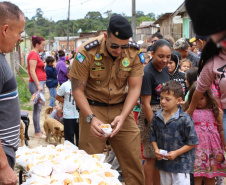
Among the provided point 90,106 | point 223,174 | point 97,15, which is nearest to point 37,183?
point 90,106

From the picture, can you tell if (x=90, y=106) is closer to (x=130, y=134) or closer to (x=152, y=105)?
(x=130, y=134)

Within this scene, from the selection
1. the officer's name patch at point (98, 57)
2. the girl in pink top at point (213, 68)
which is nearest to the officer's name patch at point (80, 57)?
the officer's name patch at point (98, 57)

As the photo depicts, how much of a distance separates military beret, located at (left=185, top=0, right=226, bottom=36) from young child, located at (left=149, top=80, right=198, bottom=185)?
277cm

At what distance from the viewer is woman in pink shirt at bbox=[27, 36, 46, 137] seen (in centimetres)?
730

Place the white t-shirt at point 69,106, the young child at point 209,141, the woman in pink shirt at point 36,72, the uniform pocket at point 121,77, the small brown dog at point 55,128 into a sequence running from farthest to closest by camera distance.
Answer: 1. the woman in pink shirt at point 36,72
2. the small brown dog at point 55,128
3. the white t-shirt at point 69,106
4. the young child at point 209,141
5. the uniform pocket at point 121,77

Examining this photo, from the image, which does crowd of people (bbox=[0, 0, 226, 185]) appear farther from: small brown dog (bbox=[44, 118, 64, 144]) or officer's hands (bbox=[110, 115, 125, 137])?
small brown dog (bbox=[44, 118, 64, 144])

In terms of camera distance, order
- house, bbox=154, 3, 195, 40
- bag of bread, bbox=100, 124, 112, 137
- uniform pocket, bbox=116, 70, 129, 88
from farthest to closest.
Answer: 1. house, bbox=154, 3, 195, 40
2. uniform pocket, bbox=116, 70, 129, 88
3. bag of bread, bbox=100, 124, 112, 137

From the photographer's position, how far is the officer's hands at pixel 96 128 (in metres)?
3.55

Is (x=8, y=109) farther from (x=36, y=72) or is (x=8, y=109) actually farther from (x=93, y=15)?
(x=93, y=15)

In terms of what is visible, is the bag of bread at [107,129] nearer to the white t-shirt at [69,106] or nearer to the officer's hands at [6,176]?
the officer's hands at [6,176]

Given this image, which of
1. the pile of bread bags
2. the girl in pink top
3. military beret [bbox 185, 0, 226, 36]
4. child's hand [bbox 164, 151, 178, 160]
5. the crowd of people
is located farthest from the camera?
child's hand [bbox 164, 151, 178, 160]

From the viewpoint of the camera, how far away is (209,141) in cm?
421

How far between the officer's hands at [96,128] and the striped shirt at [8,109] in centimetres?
108

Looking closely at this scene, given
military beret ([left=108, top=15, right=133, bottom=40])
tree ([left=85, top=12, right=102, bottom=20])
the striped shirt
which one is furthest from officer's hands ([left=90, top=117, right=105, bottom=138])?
tree ([left=85, top=12, right=102, bottom=20])
